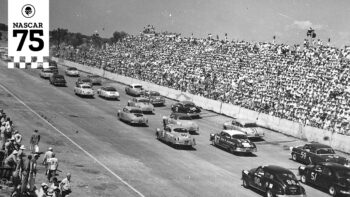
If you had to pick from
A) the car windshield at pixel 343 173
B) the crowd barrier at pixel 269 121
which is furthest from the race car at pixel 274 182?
the crowd barrier at pixel 269 121

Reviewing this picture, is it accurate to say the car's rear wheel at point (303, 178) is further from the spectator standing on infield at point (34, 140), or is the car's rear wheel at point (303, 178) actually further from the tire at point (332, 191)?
the spectator standing on infield at point (34, 140)

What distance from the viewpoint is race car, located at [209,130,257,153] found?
29.7 metres

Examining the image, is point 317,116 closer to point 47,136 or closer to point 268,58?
point 268,58

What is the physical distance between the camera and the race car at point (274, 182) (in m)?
20.1

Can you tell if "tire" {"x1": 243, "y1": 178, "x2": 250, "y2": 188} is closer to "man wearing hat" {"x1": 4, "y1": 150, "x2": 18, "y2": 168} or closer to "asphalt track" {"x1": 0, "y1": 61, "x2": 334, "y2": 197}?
"asphalt track" {"x1": 0, "y1": 61, "x2": 334, "y2": 197}

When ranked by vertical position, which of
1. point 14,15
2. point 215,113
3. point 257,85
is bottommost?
point 215,113

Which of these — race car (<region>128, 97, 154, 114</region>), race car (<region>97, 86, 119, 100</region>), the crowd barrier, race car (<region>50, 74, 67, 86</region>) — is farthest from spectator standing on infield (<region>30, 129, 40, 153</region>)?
race car (<region>50, 74, 67, 86</region>)

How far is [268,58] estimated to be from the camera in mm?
51375

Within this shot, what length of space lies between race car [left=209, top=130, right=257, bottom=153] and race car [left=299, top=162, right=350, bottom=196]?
5.36 meters

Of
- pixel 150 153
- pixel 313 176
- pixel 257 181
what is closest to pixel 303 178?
pixel 313 176

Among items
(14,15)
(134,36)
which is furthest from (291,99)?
(134,36)

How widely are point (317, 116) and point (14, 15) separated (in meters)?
28.4

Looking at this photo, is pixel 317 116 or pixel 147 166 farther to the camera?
pixel 317 116

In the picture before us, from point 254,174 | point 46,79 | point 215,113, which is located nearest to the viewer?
point 254,174
